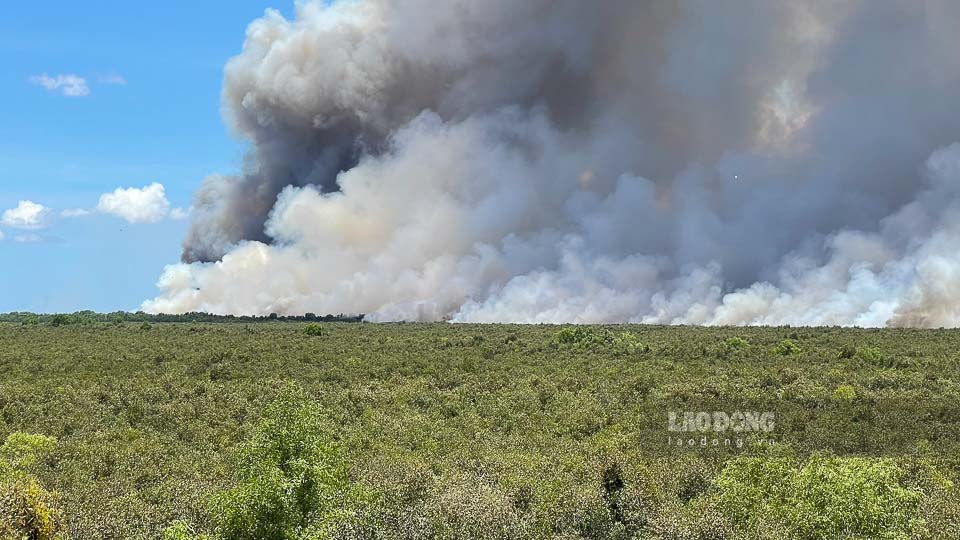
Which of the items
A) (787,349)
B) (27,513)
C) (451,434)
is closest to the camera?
(27,513)

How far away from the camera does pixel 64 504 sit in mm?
33375

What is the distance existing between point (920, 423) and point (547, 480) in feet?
103

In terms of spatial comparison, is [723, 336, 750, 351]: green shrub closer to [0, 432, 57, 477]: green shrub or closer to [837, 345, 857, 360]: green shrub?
[837, 345, 857, 360]: green shrub

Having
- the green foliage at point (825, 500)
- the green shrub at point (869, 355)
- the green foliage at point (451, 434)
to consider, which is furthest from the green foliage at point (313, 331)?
the green foliage at point (825, 500)

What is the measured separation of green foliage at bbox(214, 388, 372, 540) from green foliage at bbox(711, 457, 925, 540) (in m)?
16.7

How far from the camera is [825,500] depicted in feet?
103

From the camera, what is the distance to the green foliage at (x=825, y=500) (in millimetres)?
29797

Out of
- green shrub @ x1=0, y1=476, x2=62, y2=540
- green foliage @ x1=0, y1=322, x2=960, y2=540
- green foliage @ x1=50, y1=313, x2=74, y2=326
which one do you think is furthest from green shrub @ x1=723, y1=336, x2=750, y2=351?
green foliage @ x1=50, y1=313, x2=74, y2=326

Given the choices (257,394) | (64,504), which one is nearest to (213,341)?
(257,394)

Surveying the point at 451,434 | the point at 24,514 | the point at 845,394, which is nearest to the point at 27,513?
the point at 24,514

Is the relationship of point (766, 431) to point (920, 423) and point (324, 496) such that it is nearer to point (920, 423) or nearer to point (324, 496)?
point (920, 423)

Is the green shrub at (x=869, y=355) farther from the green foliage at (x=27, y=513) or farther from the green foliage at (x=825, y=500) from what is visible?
the green foliage at (x=27, y=513)

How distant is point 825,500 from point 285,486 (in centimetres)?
2118

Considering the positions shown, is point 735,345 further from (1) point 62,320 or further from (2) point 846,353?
(1) point 62,320
